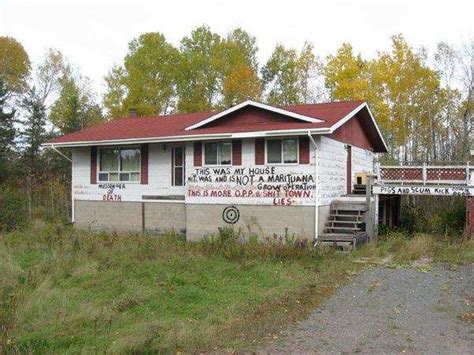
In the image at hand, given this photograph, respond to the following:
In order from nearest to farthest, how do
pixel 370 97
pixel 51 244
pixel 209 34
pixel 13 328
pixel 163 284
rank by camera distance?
pixel 13 328 < pixel 163 284 < pixel 51 244 < pixel 370 97 < pixel 209 34

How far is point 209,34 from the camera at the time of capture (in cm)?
4419

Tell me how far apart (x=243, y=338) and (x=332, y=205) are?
10.8 metres

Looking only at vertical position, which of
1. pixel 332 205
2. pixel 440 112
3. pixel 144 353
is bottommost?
pixel 144 353

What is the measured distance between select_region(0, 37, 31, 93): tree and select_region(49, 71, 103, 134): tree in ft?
11.0

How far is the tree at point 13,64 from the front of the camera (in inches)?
1820

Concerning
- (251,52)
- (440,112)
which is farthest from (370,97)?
(251,52)

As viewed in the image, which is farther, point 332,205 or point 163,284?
point 332,205

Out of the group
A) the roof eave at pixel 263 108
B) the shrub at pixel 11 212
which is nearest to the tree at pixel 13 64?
the shrub at pixel 11 212

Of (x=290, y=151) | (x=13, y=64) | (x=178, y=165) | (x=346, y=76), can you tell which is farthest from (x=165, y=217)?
(x=13, y=64)

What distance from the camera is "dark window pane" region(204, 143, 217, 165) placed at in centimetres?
1786

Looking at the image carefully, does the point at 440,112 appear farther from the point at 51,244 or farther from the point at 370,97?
the point at 51,244

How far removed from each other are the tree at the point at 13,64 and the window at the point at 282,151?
36.3 metres

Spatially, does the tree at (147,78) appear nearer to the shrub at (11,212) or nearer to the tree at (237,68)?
the tree at (237,68)

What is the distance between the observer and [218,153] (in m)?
17.8
